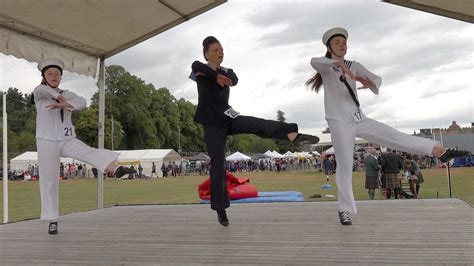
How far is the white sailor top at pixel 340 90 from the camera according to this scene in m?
4.38

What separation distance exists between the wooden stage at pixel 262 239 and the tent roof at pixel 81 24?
2.98 m

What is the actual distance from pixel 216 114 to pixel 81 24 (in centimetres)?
351

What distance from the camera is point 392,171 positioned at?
37.9 ft

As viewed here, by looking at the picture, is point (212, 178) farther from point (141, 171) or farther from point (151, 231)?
point (141, 171)

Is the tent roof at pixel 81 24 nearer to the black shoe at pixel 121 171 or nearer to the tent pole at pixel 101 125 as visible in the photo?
the tent pole at pixel 101 125

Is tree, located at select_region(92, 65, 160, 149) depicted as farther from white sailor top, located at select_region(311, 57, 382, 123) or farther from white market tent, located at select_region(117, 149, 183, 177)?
white sailor top, located at select_region(311, 57, 382, 123)

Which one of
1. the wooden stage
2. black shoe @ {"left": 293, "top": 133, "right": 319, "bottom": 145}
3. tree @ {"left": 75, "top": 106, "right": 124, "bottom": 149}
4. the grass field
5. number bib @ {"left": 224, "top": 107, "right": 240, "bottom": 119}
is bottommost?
the grass field

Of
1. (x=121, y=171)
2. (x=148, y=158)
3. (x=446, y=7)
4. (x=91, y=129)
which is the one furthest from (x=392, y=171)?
(x=91, y=129)

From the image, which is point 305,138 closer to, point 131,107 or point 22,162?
point 22,162

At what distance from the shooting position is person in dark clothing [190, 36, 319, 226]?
4.42 metres

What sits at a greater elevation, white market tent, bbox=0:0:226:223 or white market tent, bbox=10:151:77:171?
white market tent, bbox=0:0:226:223

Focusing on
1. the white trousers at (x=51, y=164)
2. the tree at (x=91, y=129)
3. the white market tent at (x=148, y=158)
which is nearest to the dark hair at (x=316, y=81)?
the white trousers at (x=51, y=164)

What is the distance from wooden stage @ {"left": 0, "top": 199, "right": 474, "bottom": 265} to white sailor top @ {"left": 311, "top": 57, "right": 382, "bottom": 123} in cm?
116

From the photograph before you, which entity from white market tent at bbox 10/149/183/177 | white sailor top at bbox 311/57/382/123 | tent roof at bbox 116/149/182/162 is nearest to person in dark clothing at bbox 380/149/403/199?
white sailor top at bbox 311/57/382/123
